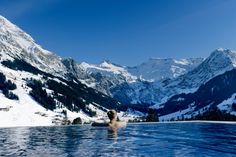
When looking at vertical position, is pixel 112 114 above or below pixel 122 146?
above

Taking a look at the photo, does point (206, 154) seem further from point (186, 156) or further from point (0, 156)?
point (0, 156)

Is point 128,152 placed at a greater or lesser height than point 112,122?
lesser

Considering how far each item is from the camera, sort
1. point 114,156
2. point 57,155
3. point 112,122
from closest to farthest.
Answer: point 114,156
point 57,155
point 112,122

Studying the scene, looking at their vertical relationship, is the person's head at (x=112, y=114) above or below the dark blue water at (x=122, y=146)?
above

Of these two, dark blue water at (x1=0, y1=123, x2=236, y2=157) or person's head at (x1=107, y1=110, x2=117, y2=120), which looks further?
person's head at (x1=107, y1=110, x2=117, y2=120)

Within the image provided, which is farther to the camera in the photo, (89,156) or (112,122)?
(112,122)

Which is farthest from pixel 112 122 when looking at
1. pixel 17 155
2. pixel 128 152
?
pixel 17 155

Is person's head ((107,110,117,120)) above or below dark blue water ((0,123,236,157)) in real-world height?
above

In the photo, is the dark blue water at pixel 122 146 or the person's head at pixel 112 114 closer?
the dark blue water at pixel 122 146

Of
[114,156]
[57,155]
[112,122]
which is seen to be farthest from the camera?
[112,122]

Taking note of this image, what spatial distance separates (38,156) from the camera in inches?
2276

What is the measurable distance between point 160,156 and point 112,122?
59.1ft

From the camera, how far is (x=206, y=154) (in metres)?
58.8

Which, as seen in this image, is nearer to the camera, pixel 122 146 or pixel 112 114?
pixel 122 146
